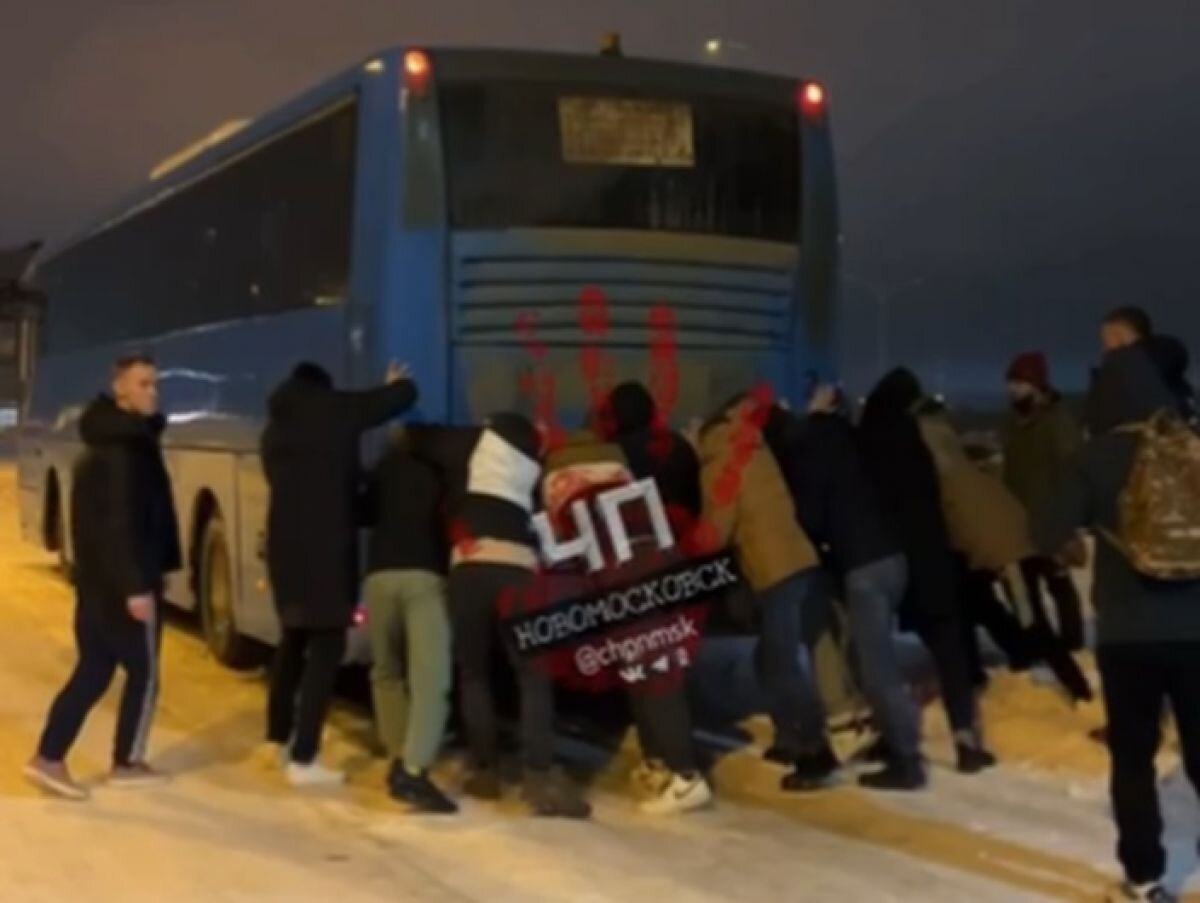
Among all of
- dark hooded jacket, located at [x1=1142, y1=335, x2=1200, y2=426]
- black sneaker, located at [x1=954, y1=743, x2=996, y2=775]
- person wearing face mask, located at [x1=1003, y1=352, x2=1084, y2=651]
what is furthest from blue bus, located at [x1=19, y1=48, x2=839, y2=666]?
dark hooded jacket, located at [x1=1142, y1=335, x2=1200, y2=426]

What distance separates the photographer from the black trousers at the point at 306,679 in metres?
9.62

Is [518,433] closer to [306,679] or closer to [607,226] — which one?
[306,679]

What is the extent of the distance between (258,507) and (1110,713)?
20.5 feet

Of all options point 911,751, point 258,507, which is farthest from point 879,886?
point 258,507

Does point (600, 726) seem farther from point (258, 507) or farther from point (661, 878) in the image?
point (661, 878)

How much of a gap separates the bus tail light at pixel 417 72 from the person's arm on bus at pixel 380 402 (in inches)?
63.6

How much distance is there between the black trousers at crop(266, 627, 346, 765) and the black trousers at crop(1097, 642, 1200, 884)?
151 inches

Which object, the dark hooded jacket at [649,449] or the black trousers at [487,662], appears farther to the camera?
the dark hooded jacket at [649,449]

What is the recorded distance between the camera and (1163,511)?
7004mm

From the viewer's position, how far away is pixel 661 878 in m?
7.95

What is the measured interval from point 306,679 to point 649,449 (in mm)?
1938

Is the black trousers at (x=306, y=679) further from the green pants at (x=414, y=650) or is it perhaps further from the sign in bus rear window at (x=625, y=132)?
the sign in bus rear window at (x=625, y=132)

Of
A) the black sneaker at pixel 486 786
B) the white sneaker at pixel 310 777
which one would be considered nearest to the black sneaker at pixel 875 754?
the black sneaker at pixel 486 786

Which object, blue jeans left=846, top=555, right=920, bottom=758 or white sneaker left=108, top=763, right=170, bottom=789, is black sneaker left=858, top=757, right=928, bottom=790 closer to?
blue jeans left=846, top=555, right=920, bottom=758
